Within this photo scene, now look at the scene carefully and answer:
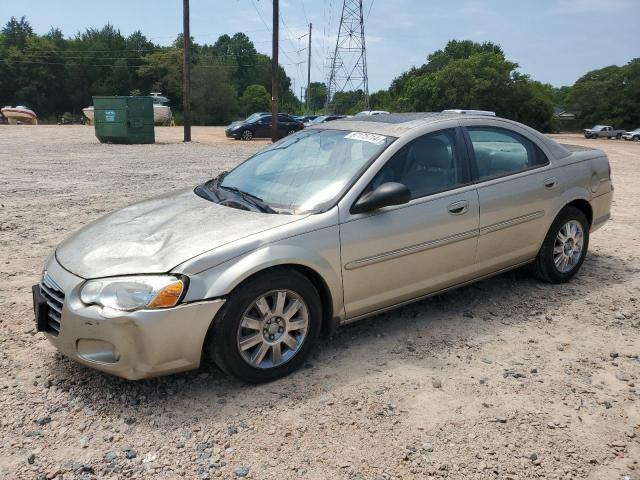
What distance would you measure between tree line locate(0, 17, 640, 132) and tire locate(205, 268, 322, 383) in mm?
59150

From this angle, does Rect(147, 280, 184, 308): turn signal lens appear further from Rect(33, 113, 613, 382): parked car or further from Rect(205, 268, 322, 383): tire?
Rect(205, 268, 322, 383): tire

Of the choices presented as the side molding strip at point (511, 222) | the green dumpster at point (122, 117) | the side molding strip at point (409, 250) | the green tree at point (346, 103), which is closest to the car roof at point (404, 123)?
the side molding strip at point (511, 222)

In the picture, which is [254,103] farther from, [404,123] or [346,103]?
[404,123]

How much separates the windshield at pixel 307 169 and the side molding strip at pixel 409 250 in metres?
0.41

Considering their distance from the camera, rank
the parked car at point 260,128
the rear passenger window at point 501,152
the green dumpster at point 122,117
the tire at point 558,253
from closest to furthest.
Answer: the rear passenger window at point 501,152 → the tire at point 558,253 → the green dumpster at point 122,117 → the parked car at point 260,128

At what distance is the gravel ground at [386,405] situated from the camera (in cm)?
270

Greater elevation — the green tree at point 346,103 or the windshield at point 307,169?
the green tree at point 346,103

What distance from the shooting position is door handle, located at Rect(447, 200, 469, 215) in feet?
13.5

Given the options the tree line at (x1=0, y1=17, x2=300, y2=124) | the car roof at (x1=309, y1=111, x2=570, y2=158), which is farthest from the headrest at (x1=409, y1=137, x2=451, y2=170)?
the tree line at (x1=0, y1=17, x2=300, y2=124)

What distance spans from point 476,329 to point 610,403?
3.70 ft

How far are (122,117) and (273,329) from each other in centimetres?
2141

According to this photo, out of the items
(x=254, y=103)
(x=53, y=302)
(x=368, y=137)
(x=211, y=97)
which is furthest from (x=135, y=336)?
(x=254, y=103)

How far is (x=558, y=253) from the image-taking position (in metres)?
5.02

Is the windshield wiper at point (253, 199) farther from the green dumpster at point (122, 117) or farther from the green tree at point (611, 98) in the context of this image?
the green tree at point (611, 98)
